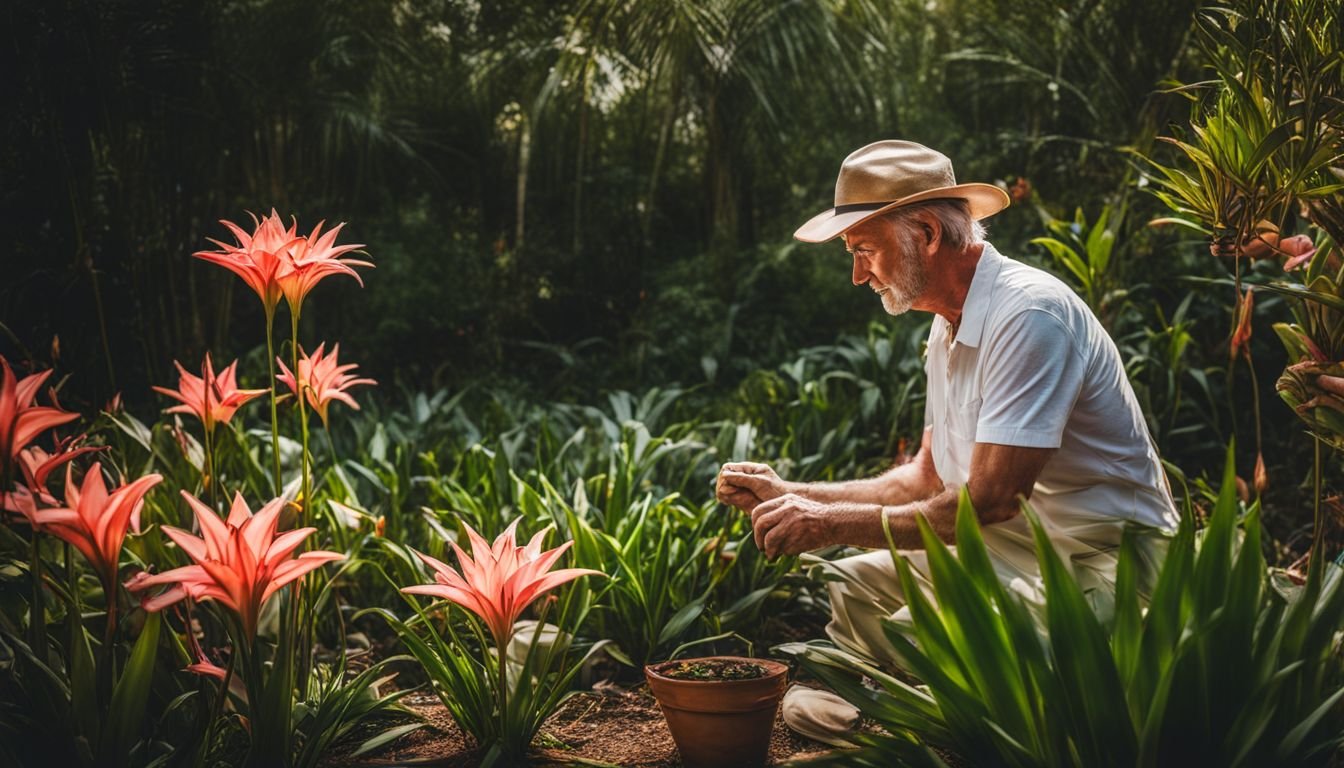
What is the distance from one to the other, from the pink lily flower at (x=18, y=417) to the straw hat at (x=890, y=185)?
1286 millimetres

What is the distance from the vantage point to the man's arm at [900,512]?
5.52ft

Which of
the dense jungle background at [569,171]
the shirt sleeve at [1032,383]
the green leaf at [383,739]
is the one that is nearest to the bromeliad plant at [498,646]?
the green leaf at [383,739]

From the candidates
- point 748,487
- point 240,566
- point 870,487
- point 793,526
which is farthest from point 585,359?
point 240,566

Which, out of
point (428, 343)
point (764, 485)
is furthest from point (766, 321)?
point (764, 485)

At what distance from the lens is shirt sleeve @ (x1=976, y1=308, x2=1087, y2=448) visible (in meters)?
1.67

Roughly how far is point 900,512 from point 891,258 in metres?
0.53

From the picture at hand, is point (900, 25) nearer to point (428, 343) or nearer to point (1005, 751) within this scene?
point (428, 343)

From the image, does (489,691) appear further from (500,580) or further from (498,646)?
(500,580)

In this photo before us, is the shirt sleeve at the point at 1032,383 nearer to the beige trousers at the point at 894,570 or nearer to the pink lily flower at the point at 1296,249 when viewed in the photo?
the beige trousers at the point at 894,570

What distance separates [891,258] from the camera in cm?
193

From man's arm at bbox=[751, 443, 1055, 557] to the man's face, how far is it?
396 mm

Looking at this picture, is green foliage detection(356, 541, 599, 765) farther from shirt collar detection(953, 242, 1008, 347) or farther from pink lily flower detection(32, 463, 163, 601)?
shirt collar detection(953, 242, 1008, 347)

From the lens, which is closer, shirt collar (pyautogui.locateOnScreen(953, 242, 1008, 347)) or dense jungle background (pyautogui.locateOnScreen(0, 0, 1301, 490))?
shirt collar (pyautogui.locateOnScreen(953, 242, 1008, 347))

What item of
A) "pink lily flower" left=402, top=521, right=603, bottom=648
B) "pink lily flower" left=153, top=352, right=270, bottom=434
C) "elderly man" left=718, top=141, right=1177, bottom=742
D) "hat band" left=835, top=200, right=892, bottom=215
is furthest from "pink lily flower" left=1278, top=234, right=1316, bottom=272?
"pink lily flower" left=153, top=352, right=270, bottom=434
